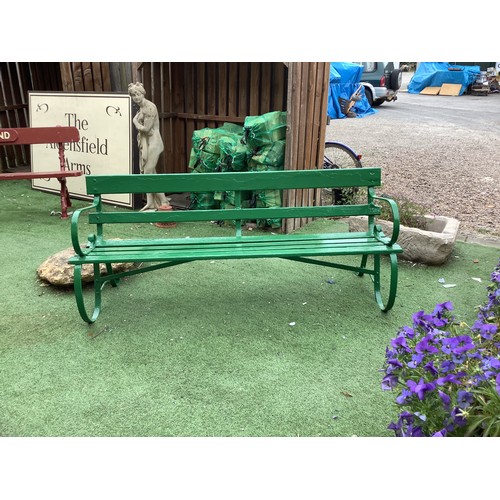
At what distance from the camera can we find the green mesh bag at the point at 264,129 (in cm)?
524

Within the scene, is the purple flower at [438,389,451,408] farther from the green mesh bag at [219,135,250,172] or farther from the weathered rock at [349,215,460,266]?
the green mesh bag at [219,135,250,172]

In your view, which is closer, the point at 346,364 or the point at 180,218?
the point at 346,364

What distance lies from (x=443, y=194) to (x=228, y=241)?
4.81 metres

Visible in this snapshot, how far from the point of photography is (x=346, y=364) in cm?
298

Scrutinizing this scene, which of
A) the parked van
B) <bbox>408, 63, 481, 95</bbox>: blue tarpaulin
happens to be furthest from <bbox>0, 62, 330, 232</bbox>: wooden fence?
<bbox>408, 63, 481, 95</bbox>: blue tarpaulin

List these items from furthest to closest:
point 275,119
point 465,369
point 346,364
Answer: point 275,119 < point 346,364 < point 465,369

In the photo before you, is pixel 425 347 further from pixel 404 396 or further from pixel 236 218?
pixel 236 218

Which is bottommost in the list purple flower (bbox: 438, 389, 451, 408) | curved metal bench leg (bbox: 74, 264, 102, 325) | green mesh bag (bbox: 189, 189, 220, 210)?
green mesh bag (bbox: 189, 189, 220, 210)

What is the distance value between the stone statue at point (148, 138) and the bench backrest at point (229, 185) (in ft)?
7.56

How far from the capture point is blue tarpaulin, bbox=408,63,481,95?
73.7 ft

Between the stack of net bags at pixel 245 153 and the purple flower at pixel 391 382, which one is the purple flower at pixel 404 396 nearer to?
the purple flower at pixel 391 382

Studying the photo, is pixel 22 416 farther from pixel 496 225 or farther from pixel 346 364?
pixel 496 225

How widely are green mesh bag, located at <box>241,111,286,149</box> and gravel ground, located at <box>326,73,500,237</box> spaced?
5.85 feet

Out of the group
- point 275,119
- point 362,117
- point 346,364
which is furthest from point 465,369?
point 362,117
